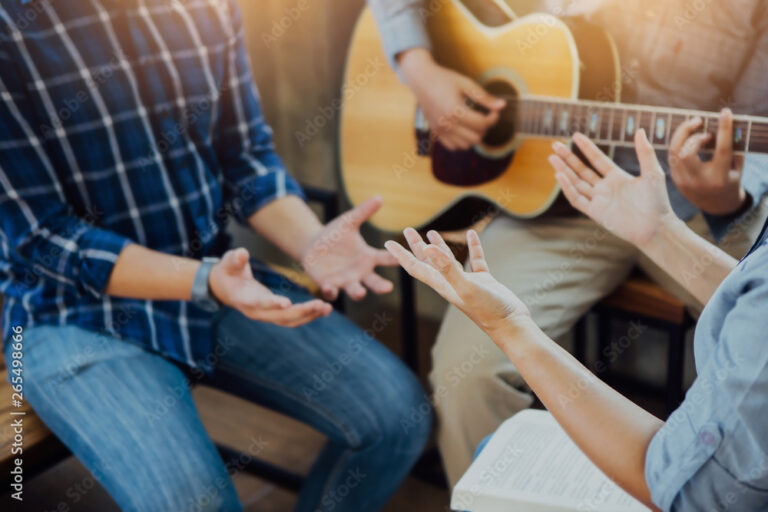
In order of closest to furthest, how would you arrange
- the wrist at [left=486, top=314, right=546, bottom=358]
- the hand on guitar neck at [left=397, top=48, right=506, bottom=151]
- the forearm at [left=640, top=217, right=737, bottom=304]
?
the wrist at [left=486, top=314, right=546, bottom=358], the forearm at [left=640, top=217, right=737, bottom=304], the hand on guitar neck at [left=397, top=48, right=506, bottom=151]

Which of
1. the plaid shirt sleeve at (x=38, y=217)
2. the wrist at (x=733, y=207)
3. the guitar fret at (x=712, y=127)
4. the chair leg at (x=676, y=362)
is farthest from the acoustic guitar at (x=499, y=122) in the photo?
the plaid shirt sleeve at (x=38, y=217)

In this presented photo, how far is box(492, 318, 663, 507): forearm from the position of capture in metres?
0.71

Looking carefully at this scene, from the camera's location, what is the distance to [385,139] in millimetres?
1698

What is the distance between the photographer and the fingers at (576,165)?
3.63 ft

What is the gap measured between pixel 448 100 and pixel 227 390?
0.69 metres

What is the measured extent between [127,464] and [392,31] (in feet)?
3.22

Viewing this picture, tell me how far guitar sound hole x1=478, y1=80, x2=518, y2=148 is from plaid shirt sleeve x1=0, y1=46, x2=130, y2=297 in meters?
0.69

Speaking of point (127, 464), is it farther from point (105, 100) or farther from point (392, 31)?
point (392, 31)

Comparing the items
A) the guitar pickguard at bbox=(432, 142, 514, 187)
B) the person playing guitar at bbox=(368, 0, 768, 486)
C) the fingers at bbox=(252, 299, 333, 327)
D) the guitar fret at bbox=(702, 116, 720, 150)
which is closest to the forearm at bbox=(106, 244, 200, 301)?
the fingers at bbox=(252, 299, 333, 327)

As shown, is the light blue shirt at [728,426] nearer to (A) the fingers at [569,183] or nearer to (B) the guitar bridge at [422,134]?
(A) the fingers at [569,183]

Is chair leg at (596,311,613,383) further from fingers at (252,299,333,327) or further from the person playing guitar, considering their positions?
fingers at (252,299,333,327)

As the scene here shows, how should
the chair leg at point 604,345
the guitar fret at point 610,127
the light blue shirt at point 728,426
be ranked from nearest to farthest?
1. the light blue shirt at point 728,426
2. the guitar fret at point 610,127
3. the chair leg at point 604,345

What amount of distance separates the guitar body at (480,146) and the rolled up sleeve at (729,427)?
0.77 meters

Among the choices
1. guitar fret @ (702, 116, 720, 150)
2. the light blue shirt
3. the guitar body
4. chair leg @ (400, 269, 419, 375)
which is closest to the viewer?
the light blue shirt
